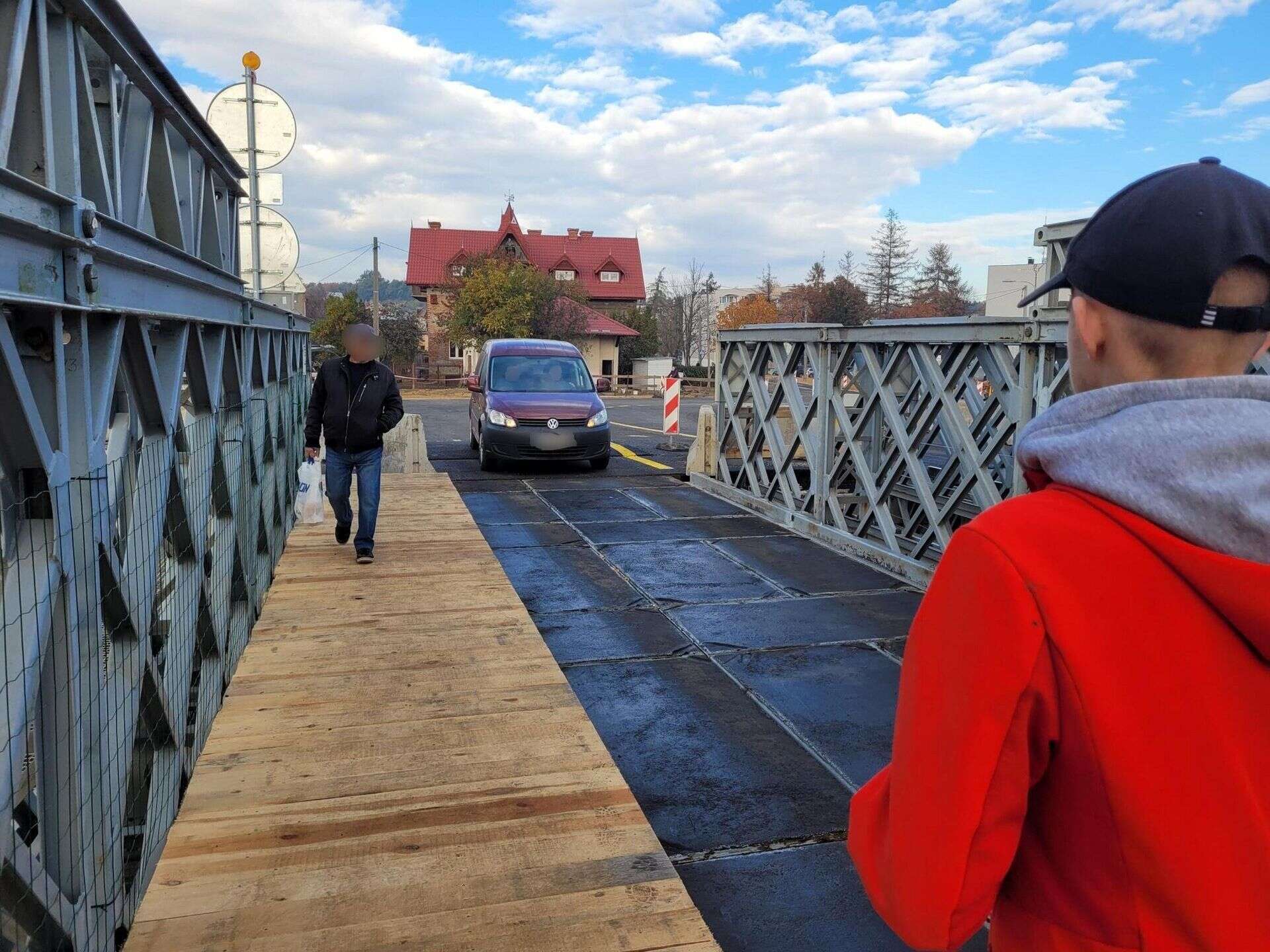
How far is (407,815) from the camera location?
3320mm

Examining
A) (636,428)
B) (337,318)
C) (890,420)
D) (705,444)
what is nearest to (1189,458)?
(890,420)

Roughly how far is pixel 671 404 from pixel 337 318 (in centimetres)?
3947

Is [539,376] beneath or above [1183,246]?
beneath

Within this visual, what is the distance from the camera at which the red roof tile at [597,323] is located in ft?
165

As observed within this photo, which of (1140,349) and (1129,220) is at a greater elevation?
(1129,220)

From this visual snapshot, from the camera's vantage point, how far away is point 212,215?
460 cm

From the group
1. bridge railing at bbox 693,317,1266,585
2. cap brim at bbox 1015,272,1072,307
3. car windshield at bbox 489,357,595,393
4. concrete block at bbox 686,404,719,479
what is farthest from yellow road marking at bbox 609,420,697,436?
cap brim at bbox 1015,272,1072,307

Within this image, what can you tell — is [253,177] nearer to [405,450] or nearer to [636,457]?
[405,450]

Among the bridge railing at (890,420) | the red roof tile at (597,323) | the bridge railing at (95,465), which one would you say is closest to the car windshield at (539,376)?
the bridge railing at (890,420)

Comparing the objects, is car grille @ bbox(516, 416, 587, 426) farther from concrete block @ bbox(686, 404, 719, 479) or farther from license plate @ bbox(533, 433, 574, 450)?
concrete block @ bbox(686, 404, 719, 479)

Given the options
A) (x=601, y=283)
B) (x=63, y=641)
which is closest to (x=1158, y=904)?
(x=63, y=641)

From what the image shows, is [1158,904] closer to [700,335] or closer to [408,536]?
[408,536]

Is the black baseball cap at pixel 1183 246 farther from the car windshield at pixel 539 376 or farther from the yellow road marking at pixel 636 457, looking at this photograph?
the yellow road marking at pixel 636 457

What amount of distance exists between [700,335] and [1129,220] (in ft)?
269
